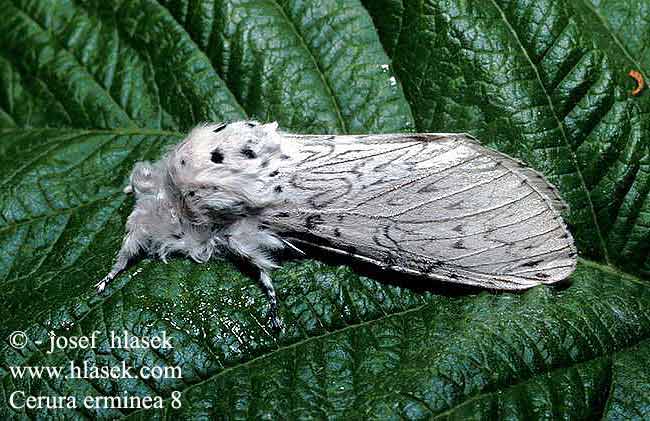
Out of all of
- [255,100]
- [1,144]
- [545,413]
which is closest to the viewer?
[545,413]

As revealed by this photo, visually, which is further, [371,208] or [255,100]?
[255,100]

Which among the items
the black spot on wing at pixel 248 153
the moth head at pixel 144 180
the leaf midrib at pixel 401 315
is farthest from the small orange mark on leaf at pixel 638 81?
the moth head at pixel 144 180

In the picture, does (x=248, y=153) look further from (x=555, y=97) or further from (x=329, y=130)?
(x=555, y=97)

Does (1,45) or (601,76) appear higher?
(601,76)

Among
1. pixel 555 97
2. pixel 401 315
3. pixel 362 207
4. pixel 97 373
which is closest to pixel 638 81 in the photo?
pixel 555 97

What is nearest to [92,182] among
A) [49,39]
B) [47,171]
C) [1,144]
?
[47,171]

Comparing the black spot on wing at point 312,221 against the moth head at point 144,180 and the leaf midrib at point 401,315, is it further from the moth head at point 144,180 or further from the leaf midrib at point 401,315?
the moth head at point 144,180

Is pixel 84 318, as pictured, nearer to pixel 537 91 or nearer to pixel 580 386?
pixel 580 386
